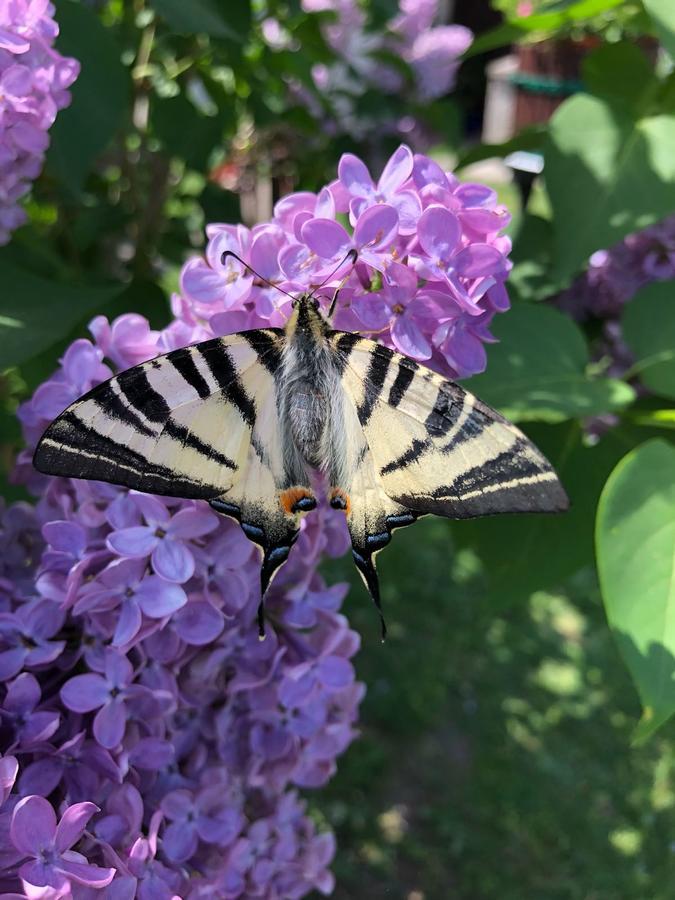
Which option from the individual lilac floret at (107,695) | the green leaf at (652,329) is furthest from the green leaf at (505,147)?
the individual lilac floret at (107,695)

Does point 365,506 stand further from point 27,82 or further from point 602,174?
point 602,174

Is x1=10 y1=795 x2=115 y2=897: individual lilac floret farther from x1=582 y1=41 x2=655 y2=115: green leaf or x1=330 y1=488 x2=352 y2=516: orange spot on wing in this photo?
x1=582 y1=41 x2=655 y2=115: green leaf

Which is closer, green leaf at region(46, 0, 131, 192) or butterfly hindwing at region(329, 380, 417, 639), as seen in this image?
butterfly hindwing at region(329, 380, 417, 639)

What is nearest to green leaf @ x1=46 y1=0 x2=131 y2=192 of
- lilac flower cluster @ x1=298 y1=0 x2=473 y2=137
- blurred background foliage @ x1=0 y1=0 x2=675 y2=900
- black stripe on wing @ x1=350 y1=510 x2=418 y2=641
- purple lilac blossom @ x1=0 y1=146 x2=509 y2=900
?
blurred background foliage @ x1=0 y1=0 x2=675 y2=900

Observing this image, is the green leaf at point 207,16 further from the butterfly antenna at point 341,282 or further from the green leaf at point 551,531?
the green leaf at point 551,531

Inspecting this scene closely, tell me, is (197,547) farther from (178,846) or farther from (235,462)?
(178,846)

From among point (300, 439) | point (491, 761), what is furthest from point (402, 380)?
point (491, 761)

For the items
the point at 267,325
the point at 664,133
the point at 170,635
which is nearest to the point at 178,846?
the point at 170,635
